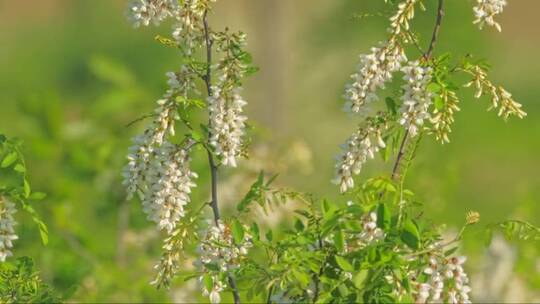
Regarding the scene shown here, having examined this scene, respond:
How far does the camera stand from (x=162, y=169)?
4.66 meters

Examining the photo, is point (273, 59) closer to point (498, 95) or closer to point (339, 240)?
point (498, 95)

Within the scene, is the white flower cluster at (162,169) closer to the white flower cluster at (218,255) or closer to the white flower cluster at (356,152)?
the white flower cluster at (218,255)

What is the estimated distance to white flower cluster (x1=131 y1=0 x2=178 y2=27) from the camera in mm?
4613

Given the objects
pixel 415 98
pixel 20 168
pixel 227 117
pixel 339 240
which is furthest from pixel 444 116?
pixel 20 168

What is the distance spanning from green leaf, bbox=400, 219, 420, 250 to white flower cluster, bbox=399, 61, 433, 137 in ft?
1.22

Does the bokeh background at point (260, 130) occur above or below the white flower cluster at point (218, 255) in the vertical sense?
above

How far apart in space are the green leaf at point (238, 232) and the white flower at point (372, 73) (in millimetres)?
542

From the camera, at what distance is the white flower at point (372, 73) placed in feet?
14.9

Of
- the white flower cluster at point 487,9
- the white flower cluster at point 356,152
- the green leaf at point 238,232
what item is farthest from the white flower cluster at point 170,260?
the white flower cluster at point 487,9

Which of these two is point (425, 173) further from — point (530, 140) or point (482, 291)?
point (530, 140)

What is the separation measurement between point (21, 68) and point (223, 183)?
580 inches

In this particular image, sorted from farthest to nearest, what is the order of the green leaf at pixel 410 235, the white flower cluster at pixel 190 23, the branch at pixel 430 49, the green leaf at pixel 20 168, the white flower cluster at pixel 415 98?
the green leaf at pixel 20 168, the branch at pixel 430 49, the white flower cluster at pixel 190 23, the white flower cluster at pixel 415 98, the green leaf at pixel 410 235

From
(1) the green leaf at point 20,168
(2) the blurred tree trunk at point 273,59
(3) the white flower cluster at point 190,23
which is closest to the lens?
(3) the white flower cluster at point 190,23

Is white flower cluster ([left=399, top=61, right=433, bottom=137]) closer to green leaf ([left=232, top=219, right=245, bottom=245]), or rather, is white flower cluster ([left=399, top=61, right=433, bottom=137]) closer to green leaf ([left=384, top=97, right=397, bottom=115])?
green leaf ([left=384, top=97, right=397, bottom=115])
